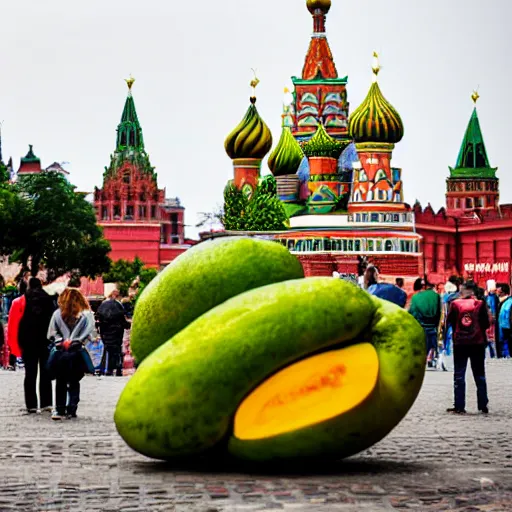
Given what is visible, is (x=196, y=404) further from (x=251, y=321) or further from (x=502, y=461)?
(x=502, y=461)

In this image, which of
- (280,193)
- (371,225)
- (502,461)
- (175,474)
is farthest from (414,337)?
(280,193)

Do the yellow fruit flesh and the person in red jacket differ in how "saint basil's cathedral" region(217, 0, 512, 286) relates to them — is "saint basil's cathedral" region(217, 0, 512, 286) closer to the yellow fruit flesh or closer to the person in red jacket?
the person in red jacket

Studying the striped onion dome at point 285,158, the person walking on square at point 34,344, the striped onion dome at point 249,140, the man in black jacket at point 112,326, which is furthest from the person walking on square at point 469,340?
the striped onion dome at point 249,140

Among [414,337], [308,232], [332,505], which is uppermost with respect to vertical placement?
[308,232]

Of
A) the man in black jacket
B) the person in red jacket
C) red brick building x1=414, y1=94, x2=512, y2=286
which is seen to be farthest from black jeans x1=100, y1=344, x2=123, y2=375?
red brick building x1=414, y1=94, x2=512, y2=286

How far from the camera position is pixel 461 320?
15.0 metres

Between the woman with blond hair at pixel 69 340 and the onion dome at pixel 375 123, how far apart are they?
58.6m

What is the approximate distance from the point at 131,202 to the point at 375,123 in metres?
58.4

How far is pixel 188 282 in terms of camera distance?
1068 centimetres

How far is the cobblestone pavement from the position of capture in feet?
27.9

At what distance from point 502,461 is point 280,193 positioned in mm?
68932

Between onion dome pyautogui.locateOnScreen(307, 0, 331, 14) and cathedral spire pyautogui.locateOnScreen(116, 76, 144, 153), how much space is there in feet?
174

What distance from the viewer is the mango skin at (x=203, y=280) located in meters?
10.6

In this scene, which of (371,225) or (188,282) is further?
(371,225)
